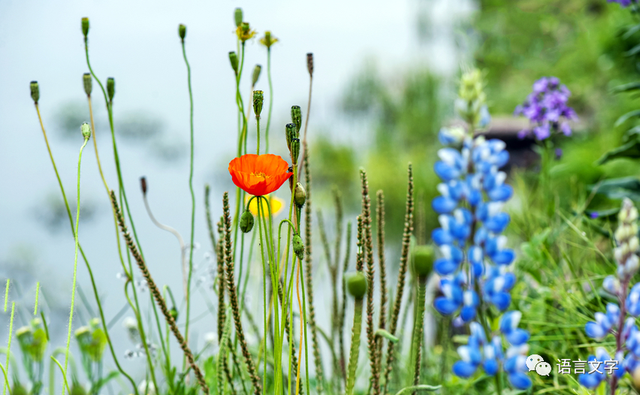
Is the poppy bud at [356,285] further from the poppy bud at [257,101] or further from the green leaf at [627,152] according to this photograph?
the green leaf at [627,152]

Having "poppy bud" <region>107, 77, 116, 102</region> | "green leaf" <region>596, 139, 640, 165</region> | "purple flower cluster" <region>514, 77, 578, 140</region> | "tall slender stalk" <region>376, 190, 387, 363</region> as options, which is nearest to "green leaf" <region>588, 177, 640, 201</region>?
"green leaf" <region>596, 139, 640, 165</region>

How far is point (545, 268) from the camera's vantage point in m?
0.80

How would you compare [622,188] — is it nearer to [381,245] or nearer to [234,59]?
[381,245]

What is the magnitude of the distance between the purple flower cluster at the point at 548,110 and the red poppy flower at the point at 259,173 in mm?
763

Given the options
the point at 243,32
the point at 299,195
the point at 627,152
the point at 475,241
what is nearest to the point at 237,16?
the point at 243,32

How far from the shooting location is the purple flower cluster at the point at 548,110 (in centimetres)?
97

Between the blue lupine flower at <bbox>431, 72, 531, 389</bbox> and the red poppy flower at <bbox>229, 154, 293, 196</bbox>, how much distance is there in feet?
0.41

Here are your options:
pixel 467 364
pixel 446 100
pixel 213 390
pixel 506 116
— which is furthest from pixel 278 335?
pixel 446 100

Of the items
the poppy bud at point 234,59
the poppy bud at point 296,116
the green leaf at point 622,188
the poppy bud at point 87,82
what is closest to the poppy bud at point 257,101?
the poppy bud at point 296,116

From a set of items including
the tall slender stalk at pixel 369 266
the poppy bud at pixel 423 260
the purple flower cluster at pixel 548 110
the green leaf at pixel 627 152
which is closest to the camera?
the poppy bud at pixel 423 260

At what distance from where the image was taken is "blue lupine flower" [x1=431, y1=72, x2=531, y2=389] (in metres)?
0.27

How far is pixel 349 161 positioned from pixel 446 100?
1142 millimetres

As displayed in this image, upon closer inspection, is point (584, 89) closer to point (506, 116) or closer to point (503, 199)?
point (506, 116)

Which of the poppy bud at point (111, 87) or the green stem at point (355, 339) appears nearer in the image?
the green stem at point (355, 339)
